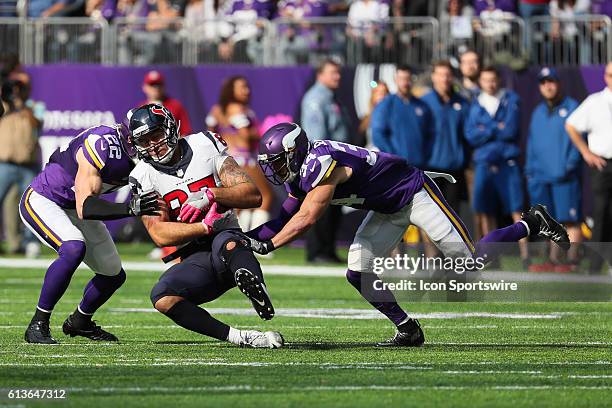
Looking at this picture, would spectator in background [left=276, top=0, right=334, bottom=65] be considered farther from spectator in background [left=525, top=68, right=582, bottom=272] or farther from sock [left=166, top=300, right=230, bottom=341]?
sock [left=166, top=300, right=230, bottom=341]

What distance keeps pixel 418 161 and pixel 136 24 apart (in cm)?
490

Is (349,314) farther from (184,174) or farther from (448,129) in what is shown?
(448,129)

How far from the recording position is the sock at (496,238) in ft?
29.5

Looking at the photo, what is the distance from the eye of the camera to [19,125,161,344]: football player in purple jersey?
874cm

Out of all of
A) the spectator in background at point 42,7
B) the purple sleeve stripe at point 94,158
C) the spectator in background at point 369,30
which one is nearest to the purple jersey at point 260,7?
the spectator in background at point 369,30

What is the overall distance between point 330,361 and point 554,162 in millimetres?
7160

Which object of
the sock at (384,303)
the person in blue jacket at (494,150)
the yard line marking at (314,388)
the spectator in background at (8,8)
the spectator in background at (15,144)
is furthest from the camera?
the spectator in background at (8,8)

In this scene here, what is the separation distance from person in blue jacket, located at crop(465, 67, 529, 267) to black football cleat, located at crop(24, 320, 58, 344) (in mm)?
6673

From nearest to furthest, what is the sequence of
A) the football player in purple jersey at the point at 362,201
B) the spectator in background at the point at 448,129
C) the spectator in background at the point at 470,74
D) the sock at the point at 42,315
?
the football player in purple jersey at the point at 362,201 → the sock at the point at 42,315 → the spectator in background at the point at 448,129 → the spectator in background at the point at 470,74

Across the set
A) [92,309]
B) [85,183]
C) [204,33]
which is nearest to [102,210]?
[85,183]

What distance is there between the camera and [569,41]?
16.9m

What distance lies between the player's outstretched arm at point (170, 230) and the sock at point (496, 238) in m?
1.75

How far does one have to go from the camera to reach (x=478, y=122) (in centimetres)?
1456

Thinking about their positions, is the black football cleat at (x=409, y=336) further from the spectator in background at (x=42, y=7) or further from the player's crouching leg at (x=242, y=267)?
the spectator in background at (x=42, y=7)
